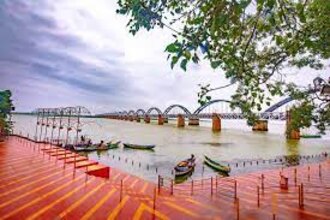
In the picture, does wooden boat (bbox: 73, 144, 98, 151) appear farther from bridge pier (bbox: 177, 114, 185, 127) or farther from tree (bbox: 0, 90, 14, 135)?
bridge pier (bbox: 177, 114, 185, 127)

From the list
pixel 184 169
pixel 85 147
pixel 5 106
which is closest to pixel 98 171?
pixel 184 169

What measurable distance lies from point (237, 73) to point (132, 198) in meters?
6.48

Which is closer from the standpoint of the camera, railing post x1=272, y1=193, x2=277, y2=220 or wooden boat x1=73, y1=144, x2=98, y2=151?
railing post x1=272, y1=193, x2=277, y2=220

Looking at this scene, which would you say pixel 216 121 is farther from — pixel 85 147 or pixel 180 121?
pixel 85 147

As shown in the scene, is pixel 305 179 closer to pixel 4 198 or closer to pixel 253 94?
pixel 253 94

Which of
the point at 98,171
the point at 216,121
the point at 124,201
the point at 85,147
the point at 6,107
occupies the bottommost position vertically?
the point at 85,147

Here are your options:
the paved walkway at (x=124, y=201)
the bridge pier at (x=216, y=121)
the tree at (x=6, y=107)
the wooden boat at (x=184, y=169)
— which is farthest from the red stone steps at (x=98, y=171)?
the bridge pier at (x=216, y=121)

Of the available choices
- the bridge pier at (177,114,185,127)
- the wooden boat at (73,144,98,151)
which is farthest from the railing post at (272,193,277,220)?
the bridge pier at (177,114,185,127)

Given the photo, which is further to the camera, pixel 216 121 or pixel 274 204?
pixel 216 121

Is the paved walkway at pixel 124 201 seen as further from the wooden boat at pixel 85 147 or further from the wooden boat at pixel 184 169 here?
the wooden boat at pixel 85 147

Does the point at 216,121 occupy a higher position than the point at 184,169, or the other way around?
the point at 216,121

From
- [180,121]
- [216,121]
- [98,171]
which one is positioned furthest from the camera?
[180,121]

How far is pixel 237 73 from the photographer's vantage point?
7625 millimetres

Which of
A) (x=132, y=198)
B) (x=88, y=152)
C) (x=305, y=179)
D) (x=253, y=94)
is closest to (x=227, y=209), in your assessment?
(x=132, y=198)
